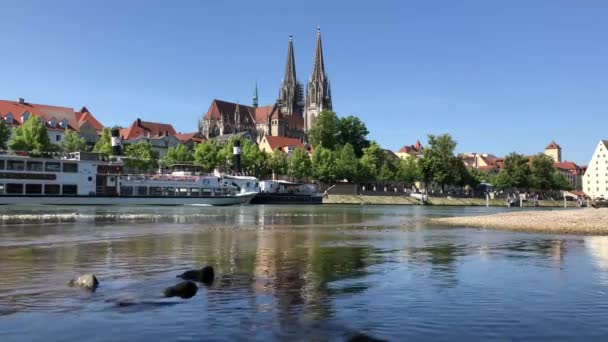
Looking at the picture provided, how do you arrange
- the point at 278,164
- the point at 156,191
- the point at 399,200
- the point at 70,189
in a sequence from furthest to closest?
the point at 278,164 < the point at 399,200 < the point at 156,191 < the point at 70,189

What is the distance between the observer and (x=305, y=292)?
49.3ft

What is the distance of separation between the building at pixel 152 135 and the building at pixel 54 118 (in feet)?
41.5

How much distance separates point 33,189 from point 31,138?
2793 centimetres

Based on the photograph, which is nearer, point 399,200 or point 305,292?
point 305,292

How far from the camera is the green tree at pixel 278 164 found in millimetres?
139500

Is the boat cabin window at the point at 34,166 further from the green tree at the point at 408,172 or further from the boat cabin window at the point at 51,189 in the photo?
the green tree at the point at 408,172

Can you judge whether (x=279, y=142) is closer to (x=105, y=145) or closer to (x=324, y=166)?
(x=324, y=166)

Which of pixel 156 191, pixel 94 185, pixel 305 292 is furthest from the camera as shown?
pixel 156 191

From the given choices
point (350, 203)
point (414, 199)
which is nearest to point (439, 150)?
point (414, 199)


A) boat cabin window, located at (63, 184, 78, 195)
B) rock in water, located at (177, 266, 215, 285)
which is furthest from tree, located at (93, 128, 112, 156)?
rock in water, located at (177, 266, 215, 285)

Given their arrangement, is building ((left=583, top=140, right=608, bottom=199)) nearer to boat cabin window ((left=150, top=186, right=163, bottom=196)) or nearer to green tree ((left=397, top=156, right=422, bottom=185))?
green tree ((left=397, top=156, right=422, bottom=185))

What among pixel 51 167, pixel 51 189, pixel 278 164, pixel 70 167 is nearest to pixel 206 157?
pixel 278 164

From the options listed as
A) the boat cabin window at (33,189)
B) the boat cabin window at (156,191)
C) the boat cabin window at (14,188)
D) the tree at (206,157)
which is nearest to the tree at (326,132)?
the tree at (206,157)

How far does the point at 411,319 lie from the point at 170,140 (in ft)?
487
